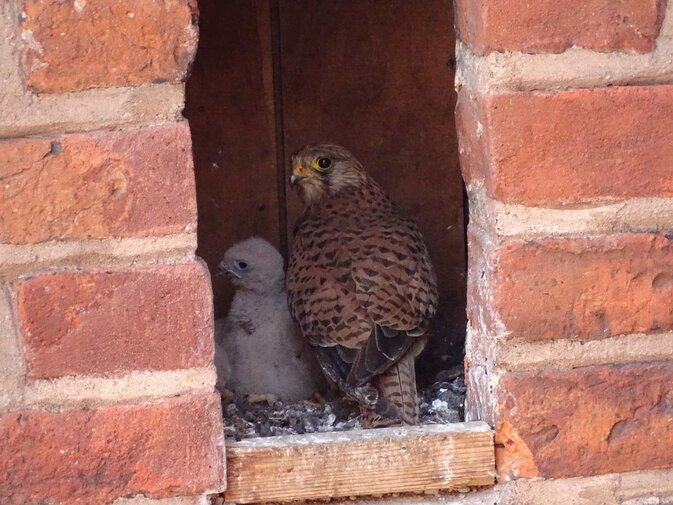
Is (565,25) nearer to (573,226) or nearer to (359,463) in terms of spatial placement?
(573,226)

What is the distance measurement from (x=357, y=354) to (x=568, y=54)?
0.72 meters

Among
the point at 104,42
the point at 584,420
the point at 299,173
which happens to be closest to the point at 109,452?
the point at 104,42

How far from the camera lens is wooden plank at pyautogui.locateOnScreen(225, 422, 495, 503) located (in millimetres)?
1581

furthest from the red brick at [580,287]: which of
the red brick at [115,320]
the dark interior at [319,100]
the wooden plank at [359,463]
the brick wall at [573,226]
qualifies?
the dark interior at [319,100]

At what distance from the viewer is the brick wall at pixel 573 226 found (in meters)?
1.47

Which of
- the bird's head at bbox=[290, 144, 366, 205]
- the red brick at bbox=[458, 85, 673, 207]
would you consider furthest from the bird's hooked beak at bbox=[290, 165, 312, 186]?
the red brick at bbox=[458, 85, 673, 207]

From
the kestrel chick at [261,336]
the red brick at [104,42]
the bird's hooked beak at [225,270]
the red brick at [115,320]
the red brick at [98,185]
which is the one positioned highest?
the red brick at [104,42]

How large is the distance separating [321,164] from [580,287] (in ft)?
2.77

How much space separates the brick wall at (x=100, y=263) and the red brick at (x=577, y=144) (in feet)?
1.22

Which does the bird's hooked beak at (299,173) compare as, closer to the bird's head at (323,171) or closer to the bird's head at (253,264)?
the bird's head at (323,171)

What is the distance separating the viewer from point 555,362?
1561mm

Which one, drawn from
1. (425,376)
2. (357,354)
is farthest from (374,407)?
(425,376)

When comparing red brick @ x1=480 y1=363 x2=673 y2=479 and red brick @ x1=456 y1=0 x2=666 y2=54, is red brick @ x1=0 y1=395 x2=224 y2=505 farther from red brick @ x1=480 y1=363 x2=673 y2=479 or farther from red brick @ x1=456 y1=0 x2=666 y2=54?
red brick @ x1=456 y1=0 x2=666 y2=54

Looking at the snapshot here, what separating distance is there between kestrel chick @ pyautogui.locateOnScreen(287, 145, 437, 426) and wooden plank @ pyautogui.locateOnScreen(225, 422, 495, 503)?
29cm
